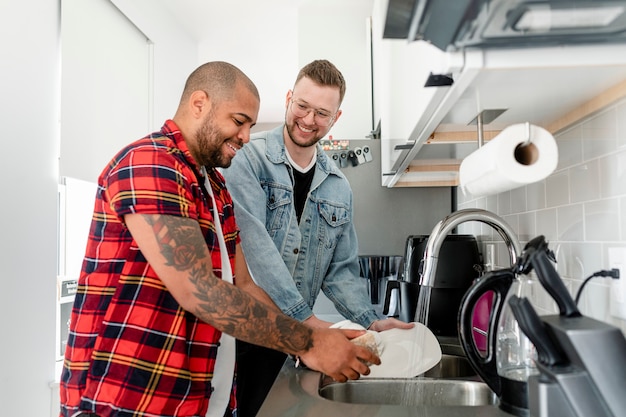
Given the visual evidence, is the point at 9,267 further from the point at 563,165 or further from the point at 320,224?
the point at 563,165

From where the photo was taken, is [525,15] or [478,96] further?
[478,96]

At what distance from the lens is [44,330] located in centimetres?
199

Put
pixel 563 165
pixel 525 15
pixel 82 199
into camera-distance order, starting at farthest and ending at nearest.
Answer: pixel 82 199 → pixel 563 165 → pixel 525 15

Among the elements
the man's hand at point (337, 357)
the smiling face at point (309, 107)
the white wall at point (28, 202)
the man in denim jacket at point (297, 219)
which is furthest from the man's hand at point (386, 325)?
the white wall at point (28, 202)

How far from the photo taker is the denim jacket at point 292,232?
4.64ft

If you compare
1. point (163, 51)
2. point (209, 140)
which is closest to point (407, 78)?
point (209, 140)

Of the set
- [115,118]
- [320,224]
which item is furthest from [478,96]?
[115,118]

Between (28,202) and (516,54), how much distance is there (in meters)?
1.79

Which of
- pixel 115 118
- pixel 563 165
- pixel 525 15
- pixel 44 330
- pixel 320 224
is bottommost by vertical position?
pixel 44 330

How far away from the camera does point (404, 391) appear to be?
110cm

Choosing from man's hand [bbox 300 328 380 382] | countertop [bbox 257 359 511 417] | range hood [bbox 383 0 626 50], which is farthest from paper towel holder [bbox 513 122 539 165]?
man's hand [bbox 300 328 380 382]

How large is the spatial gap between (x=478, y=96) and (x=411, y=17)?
0.90ft

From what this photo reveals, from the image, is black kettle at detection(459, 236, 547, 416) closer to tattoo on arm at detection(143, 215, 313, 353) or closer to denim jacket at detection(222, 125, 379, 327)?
tattoo on arm at detection(143, 215, 313, 353)

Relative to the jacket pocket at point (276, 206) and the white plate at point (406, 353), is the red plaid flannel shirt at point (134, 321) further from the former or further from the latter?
the jacket pocket at point (276, 206)
